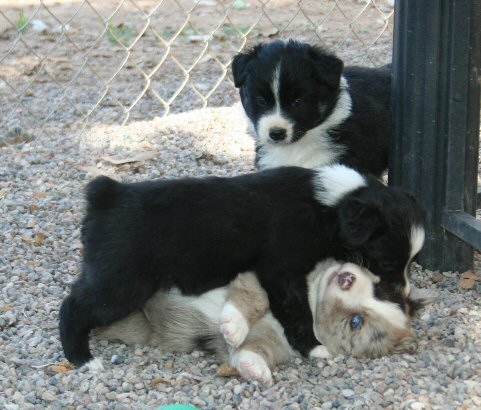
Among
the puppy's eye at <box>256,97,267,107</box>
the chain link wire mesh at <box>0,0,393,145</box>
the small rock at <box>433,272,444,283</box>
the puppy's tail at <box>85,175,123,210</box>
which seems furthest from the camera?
the chain link wire mesh at <box>0,0,393,145</box>

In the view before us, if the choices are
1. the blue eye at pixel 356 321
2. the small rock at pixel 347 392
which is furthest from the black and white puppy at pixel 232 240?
the small rock at pixel 347 392

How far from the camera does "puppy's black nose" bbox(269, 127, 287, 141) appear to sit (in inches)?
184

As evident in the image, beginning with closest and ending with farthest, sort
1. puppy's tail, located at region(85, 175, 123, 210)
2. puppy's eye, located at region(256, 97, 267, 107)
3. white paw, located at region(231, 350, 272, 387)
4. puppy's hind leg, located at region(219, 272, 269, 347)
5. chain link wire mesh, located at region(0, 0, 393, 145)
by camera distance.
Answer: white paw, located at region(231, 350, 272, 387) → puppy's hind leg, located at region(219, 272, 269, 347) → puppy's tail, located at region(85, 175, 123, 210) → puppy's eye, located at region(256, 97, 267, 107) → chain link wire mesh, located at region(0, 0, 393, 145)

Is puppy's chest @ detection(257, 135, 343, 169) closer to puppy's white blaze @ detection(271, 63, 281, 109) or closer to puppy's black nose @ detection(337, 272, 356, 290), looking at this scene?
puppy's white blaze @ detection(271, 63, 281, 109)

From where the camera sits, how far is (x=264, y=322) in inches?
146

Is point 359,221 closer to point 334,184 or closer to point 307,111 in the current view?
point 334,184

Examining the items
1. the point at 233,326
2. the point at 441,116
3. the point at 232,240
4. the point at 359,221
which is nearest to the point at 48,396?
the point at 233,326

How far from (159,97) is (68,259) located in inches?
94.6

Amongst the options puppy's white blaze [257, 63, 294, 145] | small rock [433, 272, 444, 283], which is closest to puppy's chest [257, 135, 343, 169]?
puppy's white blaze [257, 63, 294, 145]

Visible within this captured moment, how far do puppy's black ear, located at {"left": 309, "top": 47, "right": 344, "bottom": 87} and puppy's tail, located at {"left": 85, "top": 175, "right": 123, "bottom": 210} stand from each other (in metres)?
1.54

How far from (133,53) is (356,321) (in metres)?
5.03

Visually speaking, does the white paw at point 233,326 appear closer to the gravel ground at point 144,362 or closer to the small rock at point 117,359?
the gravel ground at point 144,362

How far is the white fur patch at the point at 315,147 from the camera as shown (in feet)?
15.6

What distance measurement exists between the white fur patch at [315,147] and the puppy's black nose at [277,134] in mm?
33
